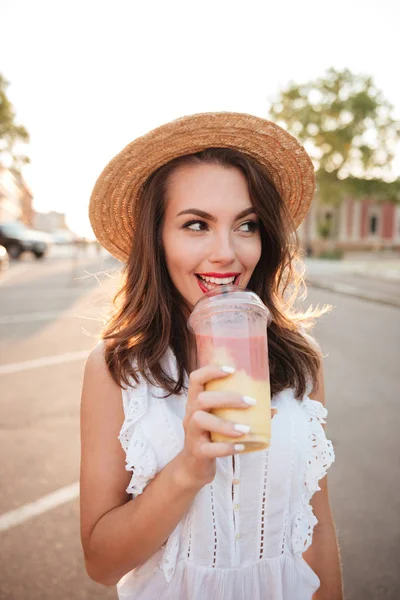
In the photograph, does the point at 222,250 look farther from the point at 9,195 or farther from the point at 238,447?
the point at 9,195

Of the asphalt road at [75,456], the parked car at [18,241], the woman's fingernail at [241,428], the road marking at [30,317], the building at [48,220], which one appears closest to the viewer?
the woman's fingernail at [241,428]

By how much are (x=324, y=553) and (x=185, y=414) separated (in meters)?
0.84

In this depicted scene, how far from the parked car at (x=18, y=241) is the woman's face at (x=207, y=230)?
76.0 feet

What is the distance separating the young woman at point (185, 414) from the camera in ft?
4.60

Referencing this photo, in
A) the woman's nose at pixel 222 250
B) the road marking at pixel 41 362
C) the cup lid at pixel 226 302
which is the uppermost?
the woman's nose at pixel 222 250

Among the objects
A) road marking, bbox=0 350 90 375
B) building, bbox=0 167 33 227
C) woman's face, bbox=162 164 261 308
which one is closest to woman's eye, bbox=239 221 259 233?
woman's face, bbox=162 164 261 308

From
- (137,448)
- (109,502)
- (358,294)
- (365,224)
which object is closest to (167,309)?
(137,448)

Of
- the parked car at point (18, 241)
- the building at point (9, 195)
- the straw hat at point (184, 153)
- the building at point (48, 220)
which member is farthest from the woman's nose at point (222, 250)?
the building at point (48, 220)

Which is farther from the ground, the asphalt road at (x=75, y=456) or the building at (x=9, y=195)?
the building at (x=9, y=195)

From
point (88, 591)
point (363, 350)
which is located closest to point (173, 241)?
point (88, 591)

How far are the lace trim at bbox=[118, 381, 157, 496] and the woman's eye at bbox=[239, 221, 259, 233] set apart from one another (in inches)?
25.5

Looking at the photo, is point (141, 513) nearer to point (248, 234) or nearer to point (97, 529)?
point (97, 529)

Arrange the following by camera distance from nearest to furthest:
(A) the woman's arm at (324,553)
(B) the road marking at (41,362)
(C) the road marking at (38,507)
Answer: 1. (A) the woman's arm at (324,553)
2. (C) the road marking at (38,507)
3. (B) the road marking at (41,362)

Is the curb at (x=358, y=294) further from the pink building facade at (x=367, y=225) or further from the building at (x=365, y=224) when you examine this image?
the pink building facade at (x=367, y=225)
